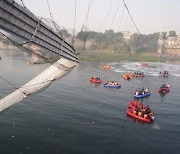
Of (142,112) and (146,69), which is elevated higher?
(146,69)

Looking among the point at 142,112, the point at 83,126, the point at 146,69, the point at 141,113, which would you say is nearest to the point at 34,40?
the point at 83,126

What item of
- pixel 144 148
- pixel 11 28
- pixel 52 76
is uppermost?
pixel 11 28

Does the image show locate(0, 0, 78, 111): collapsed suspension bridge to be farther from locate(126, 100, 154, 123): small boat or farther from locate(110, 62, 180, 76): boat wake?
locate(110, 62, 180, 76): boat wake

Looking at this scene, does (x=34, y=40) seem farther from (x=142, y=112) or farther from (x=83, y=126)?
(x=142, y=112)

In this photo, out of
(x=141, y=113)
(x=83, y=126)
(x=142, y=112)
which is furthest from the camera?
(x=142, y=112)

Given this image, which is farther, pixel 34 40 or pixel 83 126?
pixel 83 126

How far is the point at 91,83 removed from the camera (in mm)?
67688

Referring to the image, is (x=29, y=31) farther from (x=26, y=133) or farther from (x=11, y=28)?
(x=26, y=133)

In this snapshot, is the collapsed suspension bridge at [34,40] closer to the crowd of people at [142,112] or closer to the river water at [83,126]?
the river water at [83,126]

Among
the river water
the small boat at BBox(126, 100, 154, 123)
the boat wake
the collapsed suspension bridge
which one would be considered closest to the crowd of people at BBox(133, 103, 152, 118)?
the small boat at BBox(126, 100, 154, 123)

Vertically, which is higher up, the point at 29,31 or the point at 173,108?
the point at 29,31

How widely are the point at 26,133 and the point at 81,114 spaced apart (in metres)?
11.6

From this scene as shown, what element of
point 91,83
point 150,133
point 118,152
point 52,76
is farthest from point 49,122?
point 91,83

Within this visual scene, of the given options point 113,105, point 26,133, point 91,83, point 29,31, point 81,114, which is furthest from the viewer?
point 91,83
